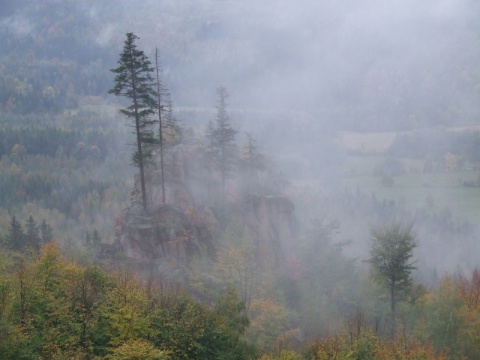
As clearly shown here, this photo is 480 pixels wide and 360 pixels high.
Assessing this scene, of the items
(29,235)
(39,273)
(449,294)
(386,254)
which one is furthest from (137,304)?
(29,235)

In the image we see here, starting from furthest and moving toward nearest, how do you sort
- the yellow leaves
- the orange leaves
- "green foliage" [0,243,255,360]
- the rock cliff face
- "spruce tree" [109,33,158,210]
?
1. the rock cliff face
2. "spruce tree" [109,33,158,210]
3. the orange leaves
4. "green foliage" [0,243,255,360]
5. the yellow leaves

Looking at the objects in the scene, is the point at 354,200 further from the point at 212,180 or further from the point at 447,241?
the point at 212,180

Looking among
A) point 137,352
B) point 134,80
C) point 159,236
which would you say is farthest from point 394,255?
point 134,80

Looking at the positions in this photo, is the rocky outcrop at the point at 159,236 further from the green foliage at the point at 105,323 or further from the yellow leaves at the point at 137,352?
the yellow leaves at the point at 137,352

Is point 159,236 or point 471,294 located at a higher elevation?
point 159,236

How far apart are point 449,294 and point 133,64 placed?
122ft

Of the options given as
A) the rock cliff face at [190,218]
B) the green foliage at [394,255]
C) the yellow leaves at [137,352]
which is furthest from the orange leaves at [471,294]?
the yellow leaves at [137,352]

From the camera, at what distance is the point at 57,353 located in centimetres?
2466

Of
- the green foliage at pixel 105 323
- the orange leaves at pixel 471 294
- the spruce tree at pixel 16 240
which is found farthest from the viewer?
the spruce tree at pixel 16 240

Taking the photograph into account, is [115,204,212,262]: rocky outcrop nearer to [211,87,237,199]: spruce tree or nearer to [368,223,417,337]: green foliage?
[211,87,237,199]: spruce tree

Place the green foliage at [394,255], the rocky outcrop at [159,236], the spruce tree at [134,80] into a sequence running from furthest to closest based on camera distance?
the rocky outcrop at [159,236] → the spruce tree at [134,80] → the green foliage at [394,255]

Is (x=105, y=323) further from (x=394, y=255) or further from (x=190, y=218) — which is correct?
(x=394, y=255)

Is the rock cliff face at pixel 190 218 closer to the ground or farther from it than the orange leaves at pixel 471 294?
farther from it

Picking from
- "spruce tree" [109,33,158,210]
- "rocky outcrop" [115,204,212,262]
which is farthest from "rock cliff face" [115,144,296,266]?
"spruce tree" [109,33,158,210]
